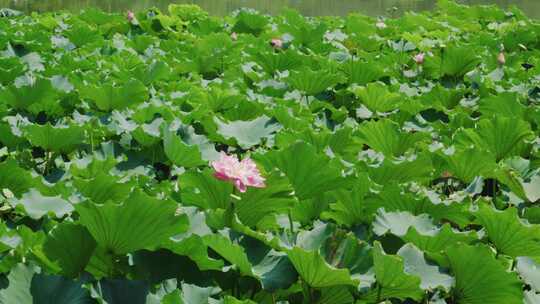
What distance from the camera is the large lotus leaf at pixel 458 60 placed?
3.12 metres

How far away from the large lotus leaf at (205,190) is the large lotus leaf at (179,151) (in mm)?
264

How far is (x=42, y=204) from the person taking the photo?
1.43m

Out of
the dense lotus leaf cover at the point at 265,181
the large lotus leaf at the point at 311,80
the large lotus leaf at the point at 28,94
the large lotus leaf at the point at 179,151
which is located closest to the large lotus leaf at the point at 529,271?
the dense lotus leaf cover at the point at 265,181

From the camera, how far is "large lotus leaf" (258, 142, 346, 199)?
61.4 inches

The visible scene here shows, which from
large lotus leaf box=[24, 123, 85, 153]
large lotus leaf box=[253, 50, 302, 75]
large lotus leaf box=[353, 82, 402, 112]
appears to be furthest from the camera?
large lotus leaf box=[253, 50, 302, 75]

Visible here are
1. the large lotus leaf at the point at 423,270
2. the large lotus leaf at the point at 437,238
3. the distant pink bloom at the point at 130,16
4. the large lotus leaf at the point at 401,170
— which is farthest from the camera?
the distant pink bloom at the point at 130,16

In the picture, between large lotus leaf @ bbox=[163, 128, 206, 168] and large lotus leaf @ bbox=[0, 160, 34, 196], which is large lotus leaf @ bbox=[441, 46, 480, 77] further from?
large lotus leaf @ bbox=[0, 160, 34, 196]

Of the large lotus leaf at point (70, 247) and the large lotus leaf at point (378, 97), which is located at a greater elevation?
the large lotus leaf at point (70, 247)

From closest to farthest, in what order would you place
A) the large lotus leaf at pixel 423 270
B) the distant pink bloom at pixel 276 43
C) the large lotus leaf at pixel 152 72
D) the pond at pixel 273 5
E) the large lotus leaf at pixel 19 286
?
the large lotus leaf at pixel 19 286 < the large lotus leaf at pixel 423 270 < the large lotus leaf at pixel 152 72 < the distant pink bloom at pixel 276 43 < the pond at pixel 273 5

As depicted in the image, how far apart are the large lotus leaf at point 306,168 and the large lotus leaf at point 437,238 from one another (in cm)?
26

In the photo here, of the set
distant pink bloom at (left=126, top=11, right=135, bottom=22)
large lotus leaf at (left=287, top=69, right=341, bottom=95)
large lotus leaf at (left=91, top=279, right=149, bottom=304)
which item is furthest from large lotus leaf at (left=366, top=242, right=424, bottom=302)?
distant pink bloom at (left=126, top=11, right=135, bottom=22)

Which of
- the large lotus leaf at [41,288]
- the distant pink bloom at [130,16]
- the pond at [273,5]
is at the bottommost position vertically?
the pond at [273,5]

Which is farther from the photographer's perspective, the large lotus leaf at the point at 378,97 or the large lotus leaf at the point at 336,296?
the large lotus leaf at the point at 378,97

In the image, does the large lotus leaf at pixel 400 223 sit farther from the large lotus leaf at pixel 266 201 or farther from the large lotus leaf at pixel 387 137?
the large lotus leaf at pixel 387 137
